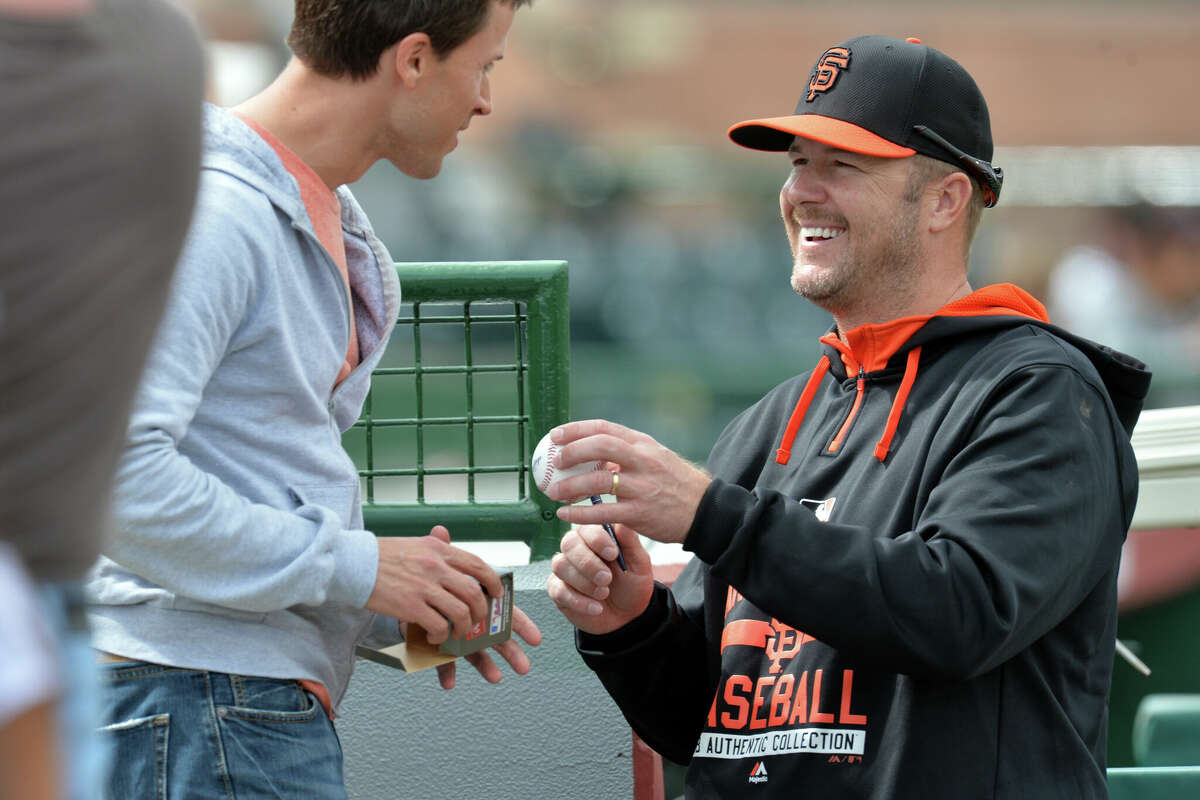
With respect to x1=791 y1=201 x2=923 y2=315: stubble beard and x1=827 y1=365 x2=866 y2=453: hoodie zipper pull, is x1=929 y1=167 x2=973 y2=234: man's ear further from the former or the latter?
x1=827 y1=365 x2=866 y2=453: hoodie zipper pull

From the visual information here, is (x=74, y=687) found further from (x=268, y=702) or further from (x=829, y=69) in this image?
(x=829, y=69)

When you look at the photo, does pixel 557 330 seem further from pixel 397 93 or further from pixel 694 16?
pixel 694 16

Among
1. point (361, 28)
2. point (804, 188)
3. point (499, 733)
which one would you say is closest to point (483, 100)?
point (361, 28)

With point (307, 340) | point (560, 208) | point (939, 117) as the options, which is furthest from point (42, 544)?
point (560, 208)

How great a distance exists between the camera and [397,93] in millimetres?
2049

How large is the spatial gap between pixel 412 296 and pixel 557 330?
344 mm

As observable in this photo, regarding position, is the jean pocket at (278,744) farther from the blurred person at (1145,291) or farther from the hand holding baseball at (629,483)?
the blurred person at (1145,291)

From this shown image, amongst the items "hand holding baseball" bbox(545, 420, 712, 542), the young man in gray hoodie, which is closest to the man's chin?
the young man in gray hoodie

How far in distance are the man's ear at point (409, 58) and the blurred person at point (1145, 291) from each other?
9209 mm

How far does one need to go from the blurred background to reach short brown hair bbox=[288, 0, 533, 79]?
430 inches

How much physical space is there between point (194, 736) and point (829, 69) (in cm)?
179

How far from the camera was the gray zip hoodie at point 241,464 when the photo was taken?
1.69 metres

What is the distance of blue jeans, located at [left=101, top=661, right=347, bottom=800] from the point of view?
5.73ft

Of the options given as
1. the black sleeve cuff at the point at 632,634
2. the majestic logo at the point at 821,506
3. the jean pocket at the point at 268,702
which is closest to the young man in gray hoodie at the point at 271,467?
the jean pocket at the point at 268,702
